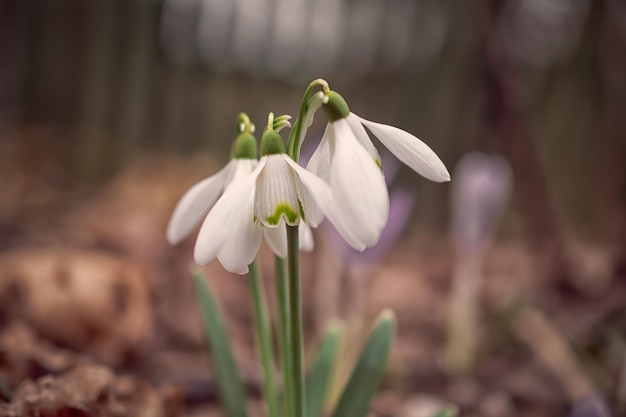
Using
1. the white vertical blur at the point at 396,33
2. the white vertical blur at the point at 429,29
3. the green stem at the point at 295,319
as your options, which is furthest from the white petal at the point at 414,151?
the white vertical blur at the point at 396,33

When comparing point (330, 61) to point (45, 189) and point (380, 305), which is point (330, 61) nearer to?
point (45, 189)

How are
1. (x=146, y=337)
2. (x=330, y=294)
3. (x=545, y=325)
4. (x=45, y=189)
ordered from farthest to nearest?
1. (x=45, y=189)
2. (x=330, y=294)
3. (x=545, y=325)
4. (x=146, y=337)

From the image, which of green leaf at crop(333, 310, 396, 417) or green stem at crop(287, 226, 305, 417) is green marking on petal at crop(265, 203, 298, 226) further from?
green leaf at crop(333, 310, 396, 417)

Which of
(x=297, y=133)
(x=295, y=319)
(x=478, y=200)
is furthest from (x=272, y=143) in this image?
(x=478, y=200)

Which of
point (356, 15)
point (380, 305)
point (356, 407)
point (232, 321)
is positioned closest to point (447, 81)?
point (356, 15)

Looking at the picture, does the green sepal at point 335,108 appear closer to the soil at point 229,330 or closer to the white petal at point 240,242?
the white petal at point 240,242

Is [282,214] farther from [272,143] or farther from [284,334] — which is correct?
[284,334]

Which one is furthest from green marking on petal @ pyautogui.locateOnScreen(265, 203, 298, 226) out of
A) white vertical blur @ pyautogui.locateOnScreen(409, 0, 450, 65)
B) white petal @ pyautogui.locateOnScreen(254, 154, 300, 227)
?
white vertical blur @ pyautogui.locateOnScreen(409, 0, 450, 65)
